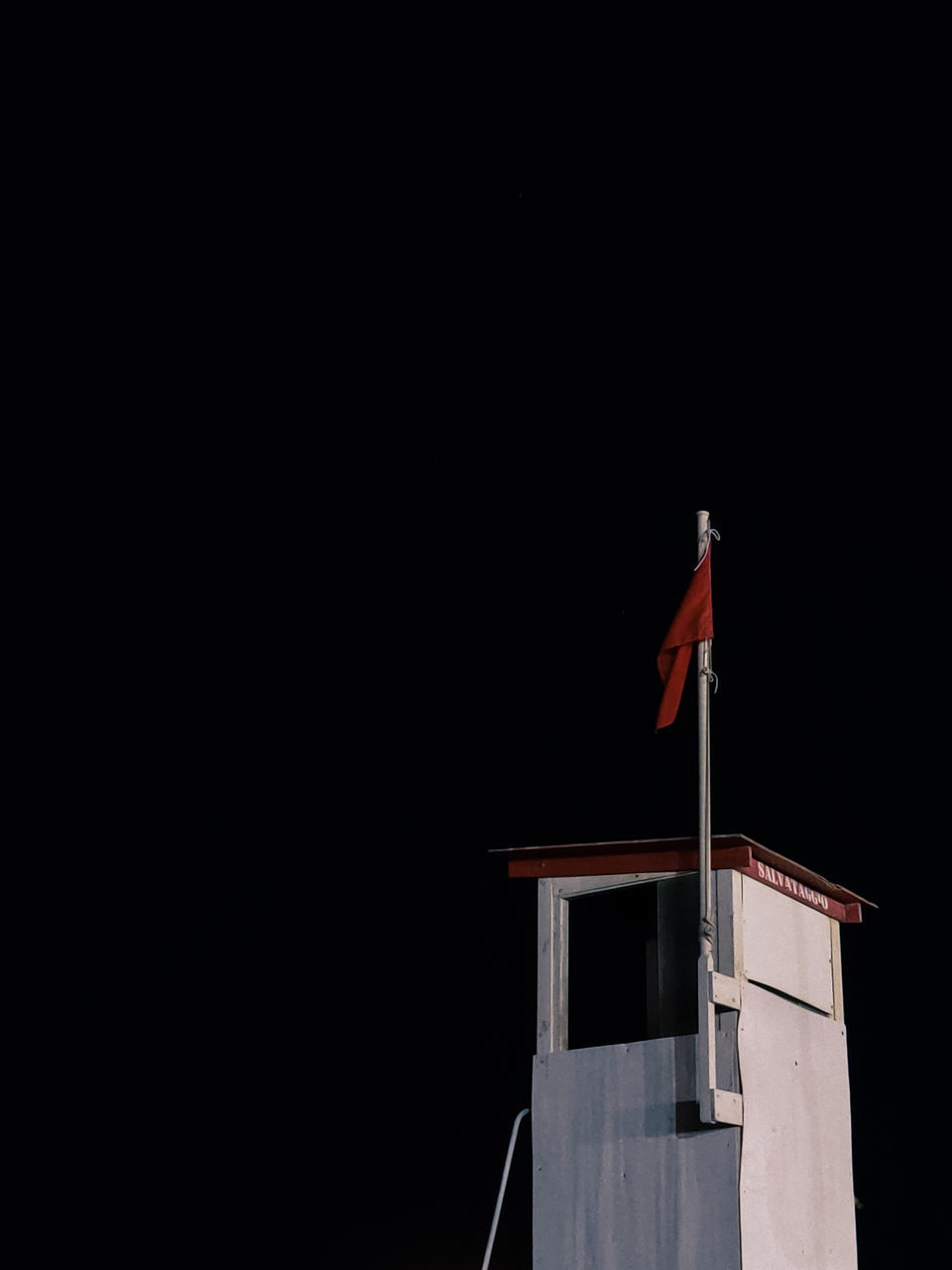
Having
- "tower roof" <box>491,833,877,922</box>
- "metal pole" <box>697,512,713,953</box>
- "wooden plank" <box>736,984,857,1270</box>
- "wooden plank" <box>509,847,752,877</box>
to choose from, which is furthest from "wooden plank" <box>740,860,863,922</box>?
"wooden plank" <box>736,984,857,1270</box>

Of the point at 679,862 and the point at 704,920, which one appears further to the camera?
the point at 679,862

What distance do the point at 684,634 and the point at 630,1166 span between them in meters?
3.16

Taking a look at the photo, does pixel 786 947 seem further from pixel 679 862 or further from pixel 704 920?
pixel 704 920

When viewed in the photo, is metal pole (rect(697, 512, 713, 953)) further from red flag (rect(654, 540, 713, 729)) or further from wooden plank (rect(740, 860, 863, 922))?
red flag (rect(654, 540, 713, 729))

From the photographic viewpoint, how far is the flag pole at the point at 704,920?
855 centimetres

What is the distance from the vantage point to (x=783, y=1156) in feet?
29.7

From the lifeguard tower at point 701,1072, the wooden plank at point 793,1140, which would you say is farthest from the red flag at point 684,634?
the wooden plank at point 793,1140

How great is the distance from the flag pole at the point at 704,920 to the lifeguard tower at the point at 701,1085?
0.02 meters

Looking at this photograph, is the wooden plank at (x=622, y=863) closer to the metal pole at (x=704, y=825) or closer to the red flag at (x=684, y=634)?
the metal pole at (x=704, y=825)

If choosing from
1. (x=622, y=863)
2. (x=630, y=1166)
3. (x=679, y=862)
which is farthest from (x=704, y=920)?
(x=630, y=1166)

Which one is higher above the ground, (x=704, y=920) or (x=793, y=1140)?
(x=704, y=920)

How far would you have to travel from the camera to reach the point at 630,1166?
354 inches

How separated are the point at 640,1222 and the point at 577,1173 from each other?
49 centimetres

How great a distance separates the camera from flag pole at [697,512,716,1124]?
8.55 meters
